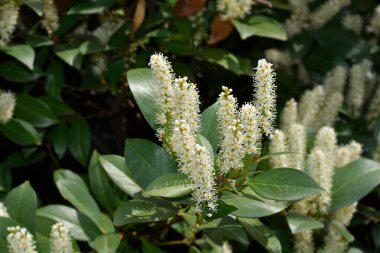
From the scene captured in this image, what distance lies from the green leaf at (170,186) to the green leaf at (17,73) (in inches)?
41.7

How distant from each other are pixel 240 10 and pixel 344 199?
79 cm

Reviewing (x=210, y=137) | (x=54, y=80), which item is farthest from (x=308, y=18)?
(x=210, y=137)

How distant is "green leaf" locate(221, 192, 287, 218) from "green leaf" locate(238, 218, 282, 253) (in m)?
0.25

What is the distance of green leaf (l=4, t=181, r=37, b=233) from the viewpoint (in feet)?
5.97

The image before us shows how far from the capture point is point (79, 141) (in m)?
2.43

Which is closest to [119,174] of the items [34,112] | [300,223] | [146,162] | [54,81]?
[146,162]

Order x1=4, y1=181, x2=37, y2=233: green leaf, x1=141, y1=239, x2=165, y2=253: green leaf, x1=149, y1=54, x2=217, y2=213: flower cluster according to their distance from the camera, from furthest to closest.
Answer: x1=141, y1=239, x2=165, y2=253: green leaf < x1=4, y1=181, x2=37, y2=233: green leaf < x1=149, y1=54, x2=217, y2=213: flower cluster

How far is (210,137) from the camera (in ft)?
5.44

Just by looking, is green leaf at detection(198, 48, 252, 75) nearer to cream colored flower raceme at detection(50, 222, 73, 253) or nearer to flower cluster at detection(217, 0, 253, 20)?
flower cluster at detection(217, 0, 253, 20)

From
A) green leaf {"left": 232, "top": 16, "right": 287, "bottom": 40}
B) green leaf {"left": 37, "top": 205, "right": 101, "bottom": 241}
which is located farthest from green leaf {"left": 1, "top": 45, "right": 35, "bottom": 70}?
green leaf {"left": 232, "top": 16, "right": 287, "bottom": 40}

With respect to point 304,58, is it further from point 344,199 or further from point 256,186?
point 256,186

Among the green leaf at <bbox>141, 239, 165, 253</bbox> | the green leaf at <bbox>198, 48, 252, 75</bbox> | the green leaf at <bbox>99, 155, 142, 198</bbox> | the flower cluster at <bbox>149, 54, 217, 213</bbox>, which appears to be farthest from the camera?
the green leaf at <bbox>198, 48, 252, 75</bbox>

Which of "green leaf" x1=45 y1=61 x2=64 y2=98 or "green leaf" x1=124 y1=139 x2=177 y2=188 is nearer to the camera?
"green leaf" x1=124 y1=139 x2=177 y2=188

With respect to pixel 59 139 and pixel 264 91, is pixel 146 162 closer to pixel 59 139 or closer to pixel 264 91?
pixel 264 91
